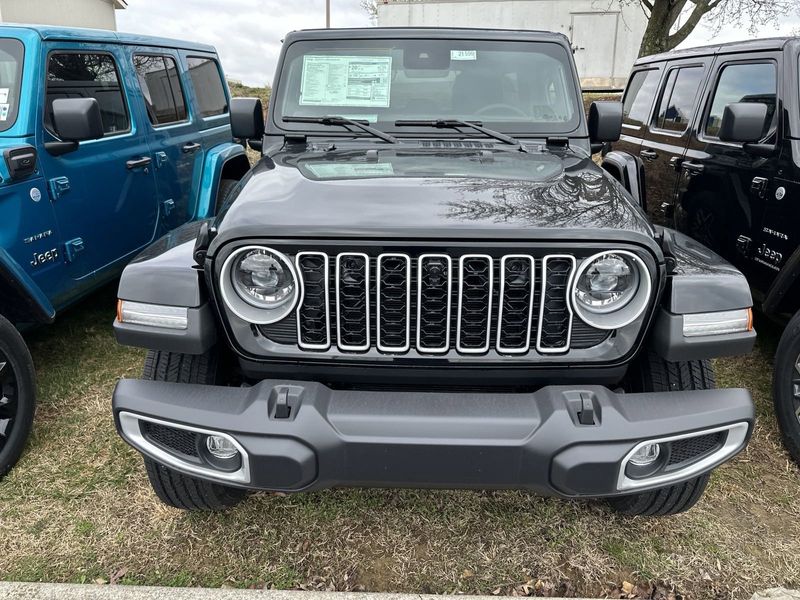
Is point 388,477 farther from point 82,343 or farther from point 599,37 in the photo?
point 599,37

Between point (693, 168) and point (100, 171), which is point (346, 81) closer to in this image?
point (100, 171)

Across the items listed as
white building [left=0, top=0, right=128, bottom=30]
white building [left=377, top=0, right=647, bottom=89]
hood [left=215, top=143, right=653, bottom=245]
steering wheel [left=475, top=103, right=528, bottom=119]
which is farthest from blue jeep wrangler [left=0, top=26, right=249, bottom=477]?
white building [left=377, top=0, right=647, bottom=89]

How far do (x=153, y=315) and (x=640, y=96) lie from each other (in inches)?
203

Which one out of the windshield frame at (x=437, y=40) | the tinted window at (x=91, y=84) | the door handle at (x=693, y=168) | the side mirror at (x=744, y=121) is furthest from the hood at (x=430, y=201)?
the door handle at (x=693, y=168)

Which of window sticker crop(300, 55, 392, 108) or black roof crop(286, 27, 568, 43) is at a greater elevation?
black roof crop(286, 27, 568, 43)

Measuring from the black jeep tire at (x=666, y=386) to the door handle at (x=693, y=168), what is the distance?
2.58m

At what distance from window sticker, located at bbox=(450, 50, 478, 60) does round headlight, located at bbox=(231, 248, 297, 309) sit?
1.80 meters

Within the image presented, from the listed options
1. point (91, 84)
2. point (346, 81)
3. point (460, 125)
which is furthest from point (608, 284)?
point (91, 84)

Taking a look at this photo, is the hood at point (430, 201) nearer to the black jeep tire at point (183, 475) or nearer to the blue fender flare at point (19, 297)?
the black jeep tire at point (183, 475)

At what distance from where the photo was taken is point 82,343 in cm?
438

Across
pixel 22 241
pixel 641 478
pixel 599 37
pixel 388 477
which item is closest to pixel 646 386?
pixel 641 478

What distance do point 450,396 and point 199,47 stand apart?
16.3 feet

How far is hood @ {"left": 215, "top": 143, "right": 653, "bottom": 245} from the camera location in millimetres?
1927

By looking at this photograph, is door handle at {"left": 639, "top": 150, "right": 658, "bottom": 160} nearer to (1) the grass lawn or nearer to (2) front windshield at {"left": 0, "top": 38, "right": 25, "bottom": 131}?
(1) the grass lawn
